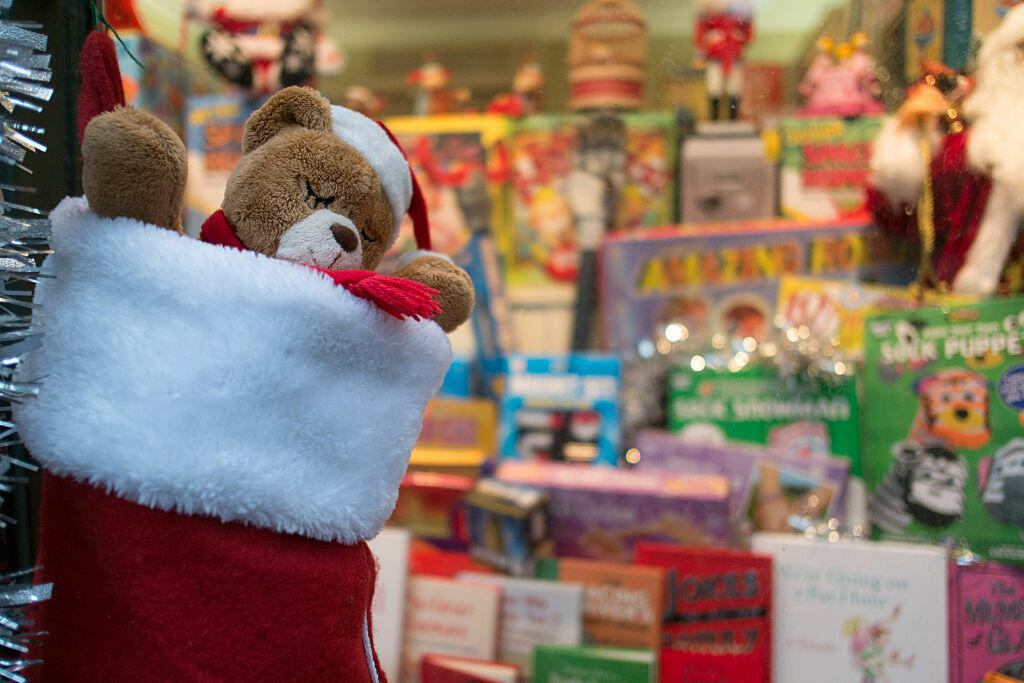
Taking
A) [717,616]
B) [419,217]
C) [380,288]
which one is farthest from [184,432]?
[717,616]

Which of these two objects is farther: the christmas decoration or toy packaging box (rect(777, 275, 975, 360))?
the christmas decoration

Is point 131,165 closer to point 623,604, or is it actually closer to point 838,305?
point 623,604

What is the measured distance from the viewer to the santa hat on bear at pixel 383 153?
21.5 inches

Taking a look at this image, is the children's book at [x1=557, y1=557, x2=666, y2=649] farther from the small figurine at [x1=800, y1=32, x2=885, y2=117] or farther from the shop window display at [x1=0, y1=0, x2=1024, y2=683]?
the small figurine at [x1=800, y1=32, x2=885, y2=117]

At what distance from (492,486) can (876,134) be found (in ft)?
2.38

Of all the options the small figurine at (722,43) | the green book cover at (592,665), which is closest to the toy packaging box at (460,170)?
the small figurine at (722,43)

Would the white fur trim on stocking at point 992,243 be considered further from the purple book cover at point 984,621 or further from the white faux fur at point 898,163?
the purple book cover at point 984,621

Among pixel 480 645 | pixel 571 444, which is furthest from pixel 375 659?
pixel 571 444

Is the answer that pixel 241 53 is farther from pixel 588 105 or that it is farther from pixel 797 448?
pixel 797 448

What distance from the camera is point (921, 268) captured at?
103 cm

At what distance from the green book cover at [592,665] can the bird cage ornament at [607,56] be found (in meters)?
0.72

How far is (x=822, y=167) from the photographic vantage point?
1.27m

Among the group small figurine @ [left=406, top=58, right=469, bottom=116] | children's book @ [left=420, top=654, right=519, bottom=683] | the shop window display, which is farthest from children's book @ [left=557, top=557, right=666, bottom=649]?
small figurine @ [left=406, top=58, right=469, bottom=116]

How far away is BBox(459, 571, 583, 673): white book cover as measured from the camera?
3.08 feet
